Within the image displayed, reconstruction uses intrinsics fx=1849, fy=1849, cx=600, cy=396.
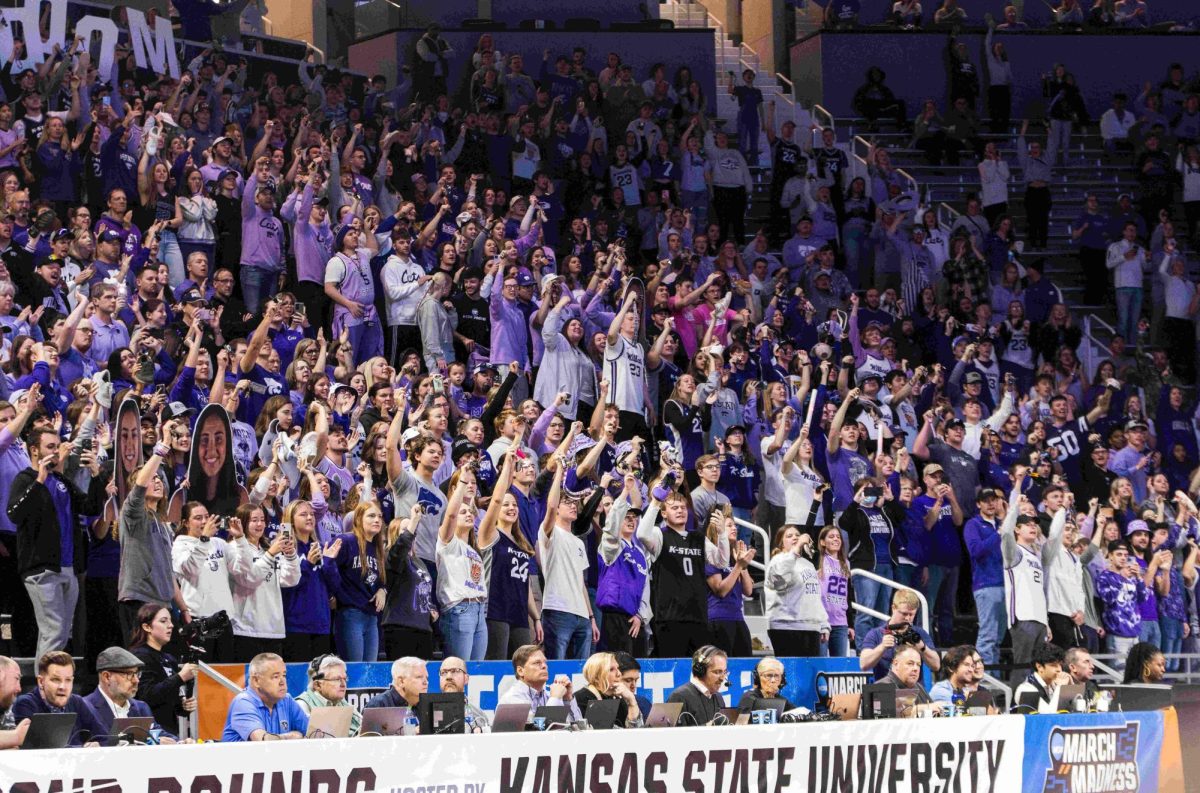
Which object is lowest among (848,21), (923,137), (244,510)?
(244,510)

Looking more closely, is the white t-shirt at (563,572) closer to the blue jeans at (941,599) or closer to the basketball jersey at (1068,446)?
the blue jeans at (941,599)

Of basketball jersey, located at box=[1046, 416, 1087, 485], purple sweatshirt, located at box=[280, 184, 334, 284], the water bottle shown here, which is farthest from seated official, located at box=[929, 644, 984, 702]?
purple sweatshirt, located at box=[280, 184, 334, 284]

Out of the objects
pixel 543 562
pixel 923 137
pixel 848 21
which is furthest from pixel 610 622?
pixel 848 21

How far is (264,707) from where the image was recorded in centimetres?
931

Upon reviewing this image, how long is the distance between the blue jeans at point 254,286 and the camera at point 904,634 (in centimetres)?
624

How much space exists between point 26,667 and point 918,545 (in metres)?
7.57

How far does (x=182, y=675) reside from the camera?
9.85 metres

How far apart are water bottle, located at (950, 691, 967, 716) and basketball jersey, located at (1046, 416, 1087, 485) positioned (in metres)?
6.70

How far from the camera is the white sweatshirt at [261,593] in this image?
433 inches

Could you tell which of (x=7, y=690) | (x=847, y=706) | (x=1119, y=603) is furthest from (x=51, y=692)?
(x=1119, y=603)

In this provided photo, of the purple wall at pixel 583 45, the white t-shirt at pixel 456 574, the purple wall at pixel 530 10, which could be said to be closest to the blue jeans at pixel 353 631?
the white t-shirt at pixel 456 574

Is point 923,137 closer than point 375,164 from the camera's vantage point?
No

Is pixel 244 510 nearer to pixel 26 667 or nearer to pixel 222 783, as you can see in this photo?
pixel 26 667

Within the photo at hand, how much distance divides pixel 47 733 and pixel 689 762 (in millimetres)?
2856
